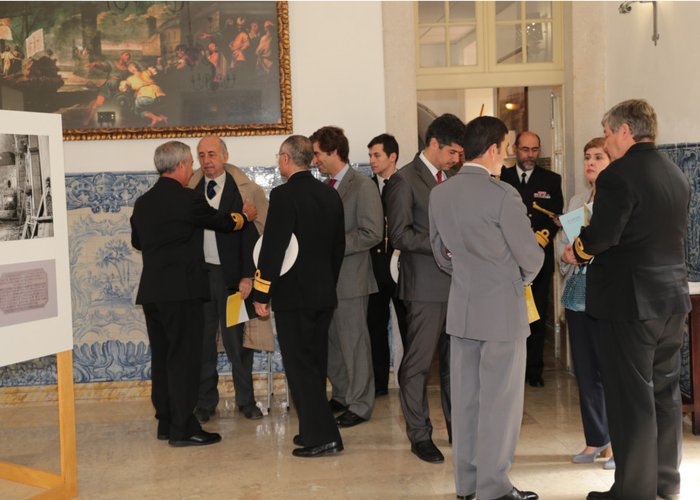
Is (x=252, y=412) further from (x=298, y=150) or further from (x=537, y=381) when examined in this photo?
(x=537, y=381)

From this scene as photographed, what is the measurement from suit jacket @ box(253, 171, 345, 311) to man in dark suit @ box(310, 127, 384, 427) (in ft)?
2.05

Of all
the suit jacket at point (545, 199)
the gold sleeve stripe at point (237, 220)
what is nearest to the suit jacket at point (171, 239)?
the gold sleeve stripe at point (237, 220)

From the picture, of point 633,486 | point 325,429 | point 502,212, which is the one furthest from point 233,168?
point 633,486

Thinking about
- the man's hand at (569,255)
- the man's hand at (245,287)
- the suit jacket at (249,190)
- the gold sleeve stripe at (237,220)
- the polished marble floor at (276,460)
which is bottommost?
the polished marble floor at (276,460)

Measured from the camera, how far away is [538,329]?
6.57 metres

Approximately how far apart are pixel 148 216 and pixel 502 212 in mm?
2232

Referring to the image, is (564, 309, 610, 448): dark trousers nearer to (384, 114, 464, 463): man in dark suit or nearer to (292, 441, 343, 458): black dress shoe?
(384, 114, 464, 463): man in dark suit

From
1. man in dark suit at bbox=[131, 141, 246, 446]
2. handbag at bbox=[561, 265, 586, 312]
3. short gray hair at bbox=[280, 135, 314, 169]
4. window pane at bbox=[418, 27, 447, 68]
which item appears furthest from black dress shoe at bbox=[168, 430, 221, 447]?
window pane at bbox=[418, 27, 447, 68]

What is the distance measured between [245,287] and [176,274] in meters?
0.61

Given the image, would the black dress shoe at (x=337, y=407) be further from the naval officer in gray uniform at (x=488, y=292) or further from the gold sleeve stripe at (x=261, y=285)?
the naval officer in gray uniform at (x=488, y=292)

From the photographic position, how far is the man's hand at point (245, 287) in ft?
18.3

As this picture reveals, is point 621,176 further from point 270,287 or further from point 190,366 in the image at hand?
point 190,366

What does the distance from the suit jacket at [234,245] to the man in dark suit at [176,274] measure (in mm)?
463

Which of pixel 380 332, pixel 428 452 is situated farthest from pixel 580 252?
pixel 380 332
